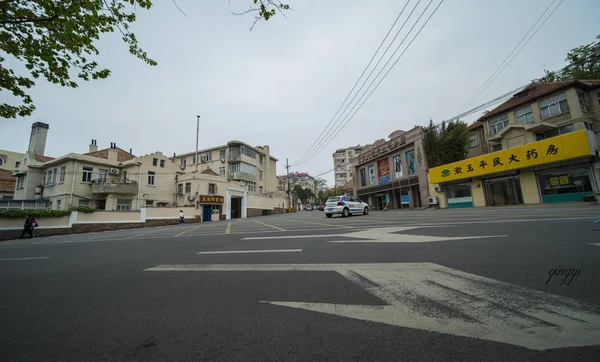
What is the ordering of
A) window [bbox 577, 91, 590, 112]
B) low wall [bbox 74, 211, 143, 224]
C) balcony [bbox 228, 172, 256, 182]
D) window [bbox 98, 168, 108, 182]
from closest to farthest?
low wall [bbox 74, 211, 143, 224], window [bbox 577, 91, 590, 112], window [bbox 98, 168, 108, 182], balcony [bbox 228, 172, 256, 182]

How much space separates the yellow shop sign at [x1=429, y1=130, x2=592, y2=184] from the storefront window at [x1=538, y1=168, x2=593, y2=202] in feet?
4.47

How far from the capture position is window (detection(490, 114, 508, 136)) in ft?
87.9

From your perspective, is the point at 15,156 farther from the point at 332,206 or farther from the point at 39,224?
the point at 332,206

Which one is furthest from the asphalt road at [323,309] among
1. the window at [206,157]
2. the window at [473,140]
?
the window at [206,157]

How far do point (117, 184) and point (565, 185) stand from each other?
42.4m

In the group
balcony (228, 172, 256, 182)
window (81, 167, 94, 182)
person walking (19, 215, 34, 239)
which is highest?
balcony (228, 172, 256, 182)

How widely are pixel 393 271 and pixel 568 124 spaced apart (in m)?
28.9

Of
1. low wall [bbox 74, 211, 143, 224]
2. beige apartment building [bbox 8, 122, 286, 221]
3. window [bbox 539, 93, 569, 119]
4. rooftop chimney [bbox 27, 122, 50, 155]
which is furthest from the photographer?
rooftop chimney [bbox 27, 122, 50, 155]

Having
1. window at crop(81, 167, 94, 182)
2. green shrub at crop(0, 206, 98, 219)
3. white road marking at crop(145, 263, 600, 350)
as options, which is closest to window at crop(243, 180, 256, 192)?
window at crop(81, 167, 94, 182)

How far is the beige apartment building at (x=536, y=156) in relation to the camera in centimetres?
1738

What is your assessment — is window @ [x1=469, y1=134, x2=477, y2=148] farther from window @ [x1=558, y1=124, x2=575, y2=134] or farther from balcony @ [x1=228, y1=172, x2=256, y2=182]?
balcony @ [x1=228, y1=172, x2=256, y2=182]

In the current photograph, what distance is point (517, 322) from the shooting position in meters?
1.99

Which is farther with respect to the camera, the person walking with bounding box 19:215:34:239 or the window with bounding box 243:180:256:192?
the window with bounding box 243:180:256:192

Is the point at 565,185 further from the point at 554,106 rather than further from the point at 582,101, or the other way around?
the point at 582,101
